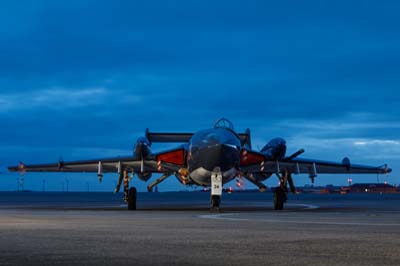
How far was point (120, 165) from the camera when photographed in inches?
1453

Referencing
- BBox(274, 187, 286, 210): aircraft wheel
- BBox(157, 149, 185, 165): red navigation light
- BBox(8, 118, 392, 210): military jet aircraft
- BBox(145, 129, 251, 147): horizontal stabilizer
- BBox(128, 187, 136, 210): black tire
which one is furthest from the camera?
BBox(145, 129, 251, 147): horizontal stabilizer

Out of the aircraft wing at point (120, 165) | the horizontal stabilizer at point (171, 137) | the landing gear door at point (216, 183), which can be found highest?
the horizontal stabilizer at point (171, 137)

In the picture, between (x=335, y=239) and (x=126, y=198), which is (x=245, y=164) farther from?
(x=335, y=239)

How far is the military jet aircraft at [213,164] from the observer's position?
29.9 metres

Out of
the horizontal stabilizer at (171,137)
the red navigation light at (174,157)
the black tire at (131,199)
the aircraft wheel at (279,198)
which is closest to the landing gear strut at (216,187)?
the red navigation light at (174,157)

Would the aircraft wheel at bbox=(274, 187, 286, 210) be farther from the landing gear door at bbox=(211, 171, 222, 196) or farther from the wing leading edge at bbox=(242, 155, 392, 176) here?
the landing gear door at bbox=(211, 171, 222, 196)

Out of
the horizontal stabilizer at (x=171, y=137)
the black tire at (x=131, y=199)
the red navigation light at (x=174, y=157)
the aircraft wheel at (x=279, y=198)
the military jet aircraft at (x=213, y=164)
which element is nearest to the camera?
the military jet aircraft at (x=213, y=164)

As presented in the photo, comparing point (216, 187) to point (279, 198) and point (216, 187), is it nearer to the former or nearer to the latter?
point (216, 187)

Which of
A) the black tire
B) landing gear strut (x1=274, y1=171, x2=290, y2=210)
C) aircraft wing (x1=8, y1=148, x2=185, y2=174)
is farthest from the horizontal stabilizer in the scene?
the black tire

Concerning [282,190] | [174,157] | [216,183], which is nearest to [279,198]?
[282,190]

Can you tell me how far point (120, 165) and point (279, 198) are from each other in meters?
8.72

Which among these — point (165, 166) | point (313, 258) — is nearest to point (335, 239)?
point (313, 258)

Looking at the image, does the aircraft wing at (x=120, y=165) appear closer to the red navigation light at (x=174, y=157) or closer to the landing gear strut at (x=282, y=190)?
the red navigation light at (x=174, y=157)

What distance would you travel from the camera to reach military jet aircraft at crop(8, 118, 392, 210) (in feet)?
98.2
